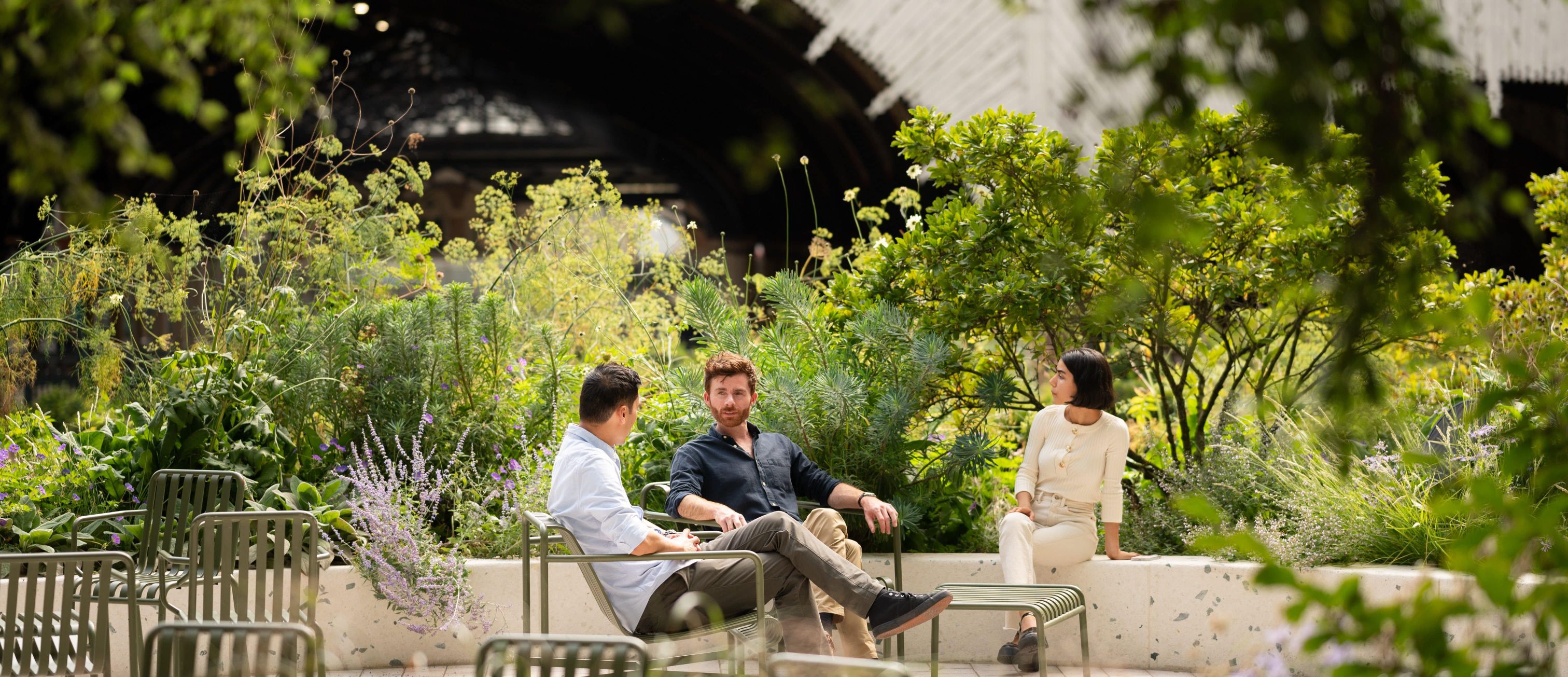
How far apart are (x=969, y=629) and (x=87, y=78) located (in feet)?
12.1

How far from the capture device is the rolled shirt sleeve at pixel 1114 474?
4199 millimetres

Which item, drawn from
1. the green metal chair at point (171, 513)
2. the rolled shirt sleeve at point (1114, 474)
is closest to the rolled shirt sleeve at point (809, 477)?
the rolled shirt sleeve at point (1114, 474)

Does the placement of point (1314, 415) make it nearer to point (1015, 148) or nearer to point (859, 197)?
point (1015, 148)

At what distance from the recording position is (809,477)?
401 centimetres

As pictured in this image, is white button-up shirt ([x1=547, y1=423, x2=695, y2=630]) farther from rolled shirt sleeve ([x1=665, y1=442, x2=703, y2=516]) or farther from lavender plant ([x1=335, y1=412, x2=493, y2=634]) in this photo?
lavender plant ([x1=335, y1=412, x2=493, y2=634])

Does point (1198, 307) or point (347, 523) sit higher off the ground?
point (1198, 307)

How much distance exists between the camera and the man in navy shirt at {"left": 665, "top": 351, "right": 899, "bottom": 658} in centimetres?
372

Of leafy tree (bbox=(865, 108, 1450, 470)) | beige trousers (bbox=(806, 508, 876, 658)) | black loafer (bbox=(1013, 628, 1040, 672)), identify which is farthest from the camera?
leafy tree (bbox=(865, 108, 1450, 470))

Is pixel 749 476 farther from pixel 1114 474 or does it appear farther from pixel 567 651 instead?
pixel 567 651

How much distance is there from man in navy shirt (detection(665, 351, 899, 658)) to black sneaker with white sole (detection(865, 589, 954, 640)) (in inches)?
13.2

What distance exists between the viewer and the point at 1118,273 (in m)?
4.36

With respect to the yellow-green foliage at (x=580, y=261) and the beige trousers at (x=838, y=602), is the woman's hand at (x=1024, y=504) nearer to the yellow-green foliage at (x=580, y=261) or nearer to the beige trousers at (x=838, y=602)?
the beige trousers at (x=838, y=602)

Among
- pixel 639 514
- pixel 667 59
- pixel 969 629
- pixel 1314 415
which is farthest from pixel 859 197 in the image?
pixel 639 514

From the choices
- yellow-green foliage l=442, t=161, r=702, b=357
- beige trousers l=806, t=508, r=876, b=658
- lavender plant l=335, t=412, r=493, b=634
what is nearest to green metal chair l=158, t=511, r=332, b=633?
lavender plant l=335, t=412, r=493, b=634
